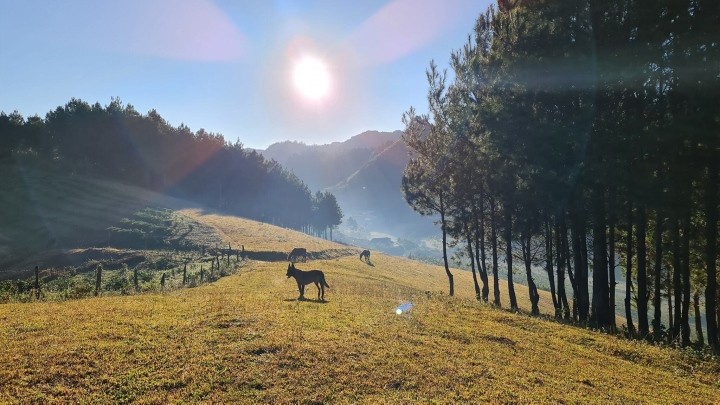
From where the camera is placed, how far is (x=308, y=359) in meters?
11.3

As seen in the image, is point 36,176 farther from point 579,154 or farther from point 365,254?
point 579,154

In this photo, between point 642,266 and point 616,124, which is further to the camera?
point 642,266

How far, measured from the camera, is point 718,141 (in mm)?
17656

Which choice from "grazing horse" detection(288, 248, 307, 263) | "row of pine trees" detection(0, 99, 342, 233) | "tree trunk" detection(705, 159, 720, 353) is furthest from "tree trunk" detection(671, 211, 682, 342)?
"row of pine trees" detection(0, 99, 342, 233)

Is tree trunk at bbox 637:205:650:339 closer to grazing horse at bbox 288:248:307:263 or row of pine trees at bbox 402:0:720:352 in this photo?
row of pine trees at bbox 402:0:720:352

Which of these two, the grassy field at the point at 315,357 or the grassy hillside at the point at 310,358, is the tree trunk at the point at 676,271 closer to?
the grassy field at the point at 315,357

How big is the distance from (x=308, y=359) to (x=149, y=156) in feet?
330

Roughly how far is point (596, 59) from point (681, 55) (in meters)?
3.43

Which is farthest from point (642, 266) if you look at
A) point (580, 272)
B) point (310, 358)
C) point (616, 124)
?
point (310, 358)

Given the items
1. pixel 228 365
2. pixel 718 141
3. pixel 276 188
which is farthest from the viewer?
pixel 276 188

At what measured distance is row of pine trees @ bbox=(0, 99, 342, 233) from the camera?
85.2 m

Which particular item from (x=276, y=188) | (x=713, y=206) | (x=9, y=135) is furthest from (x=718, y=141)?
(x=276, y=188)

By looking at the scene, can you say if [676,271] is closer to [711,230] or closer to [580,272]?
[711,230]

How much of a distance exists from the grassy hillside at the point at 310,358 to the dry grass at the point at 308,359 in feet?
0.16
